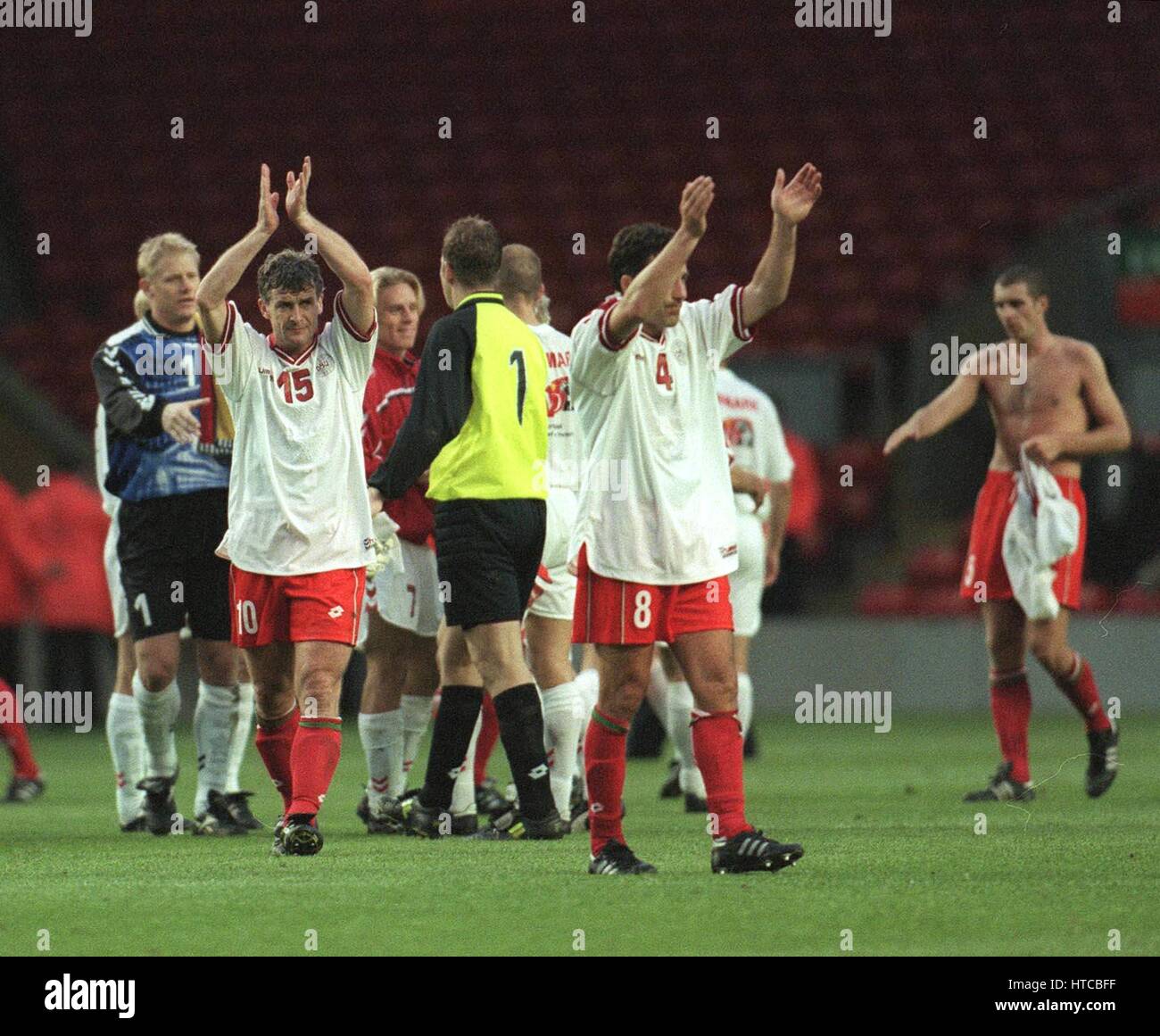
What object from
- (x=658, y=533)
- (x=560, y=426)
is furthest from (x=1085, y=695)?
(x=658, y=533)

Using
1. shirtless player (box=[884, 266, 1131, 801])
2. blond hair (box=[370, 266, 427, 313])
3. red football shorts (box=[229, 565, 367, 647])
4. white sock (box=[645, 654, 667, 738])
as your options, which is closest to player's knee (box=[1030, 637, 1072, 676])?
shirtless player (box=[884, 266, 1131, 801])

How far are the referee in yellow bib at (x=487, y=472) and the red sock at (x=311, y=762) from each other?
0.60 meters

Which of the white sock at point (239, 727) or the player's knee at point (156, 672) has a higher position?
the player's knee at point (156, 672)

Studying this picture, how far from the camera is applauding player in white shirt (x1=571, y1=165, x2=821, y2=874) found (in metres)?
5.78

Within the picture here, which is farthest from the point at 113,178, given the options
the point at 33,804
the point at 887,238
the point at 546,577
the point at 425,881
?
the point at 425,881

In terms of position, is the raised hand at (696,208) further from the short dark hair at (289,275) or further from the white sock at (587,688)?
the white sock at (587,688)

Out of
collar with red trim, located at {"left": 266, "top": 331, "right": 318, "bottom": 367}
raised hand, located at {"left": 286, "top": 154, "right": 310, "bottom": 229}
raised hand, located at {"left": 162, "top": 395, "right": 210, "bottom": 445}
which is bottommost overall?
raised hand, located at {"left": 162, "top": 395, "right": 210, "bottom": 445}

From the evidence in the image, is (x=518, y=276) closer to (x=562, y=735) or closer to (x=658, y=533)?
(x=562, y=735)

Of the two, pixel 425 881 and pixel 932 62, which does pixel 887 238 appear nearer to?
pixel 932 62

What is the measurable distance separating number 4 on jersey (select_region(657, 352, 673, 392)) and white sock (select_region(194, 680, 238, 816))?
2.45 m

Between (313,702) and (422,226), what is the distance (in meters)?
13.5

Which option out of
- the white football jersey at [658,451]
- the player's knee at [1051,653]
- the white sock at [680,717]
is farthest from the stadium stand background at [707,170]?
the white football jersey at [658,451]

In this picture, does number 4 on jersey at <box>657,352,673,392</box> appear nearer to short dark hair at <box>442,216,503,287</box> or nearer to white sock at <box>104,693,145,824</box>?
short dark hair at <box>442,216,503,287</box>

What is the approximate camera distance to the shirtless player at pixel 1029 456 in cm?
850
